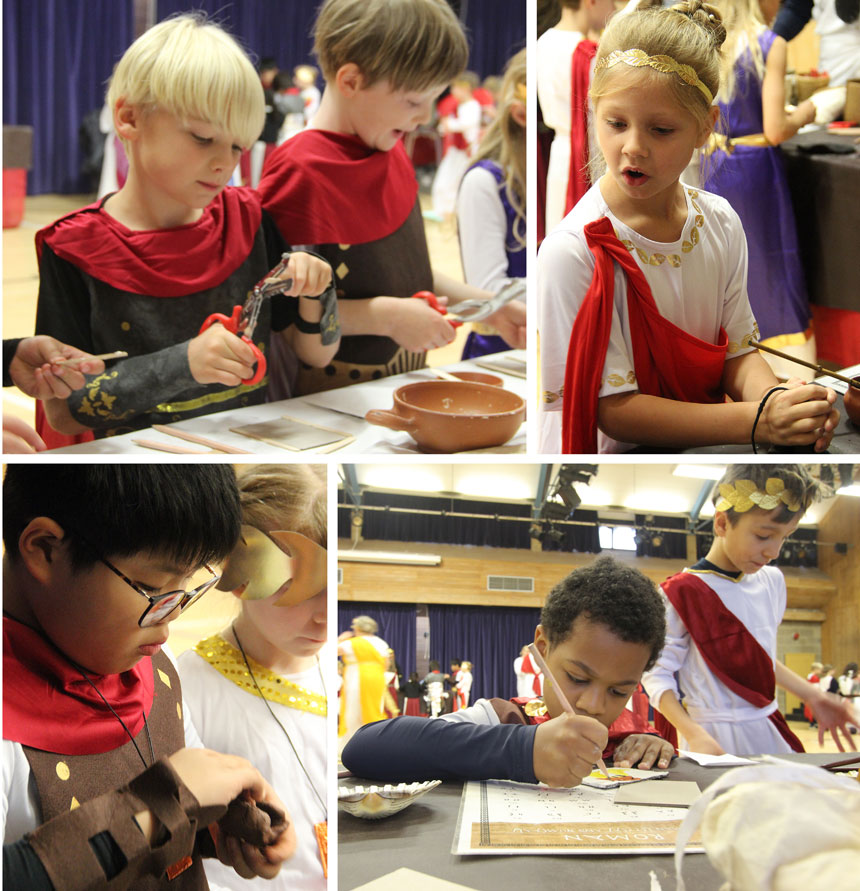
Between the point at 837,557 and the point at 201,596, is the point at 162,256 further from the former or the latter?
the point at 837,557

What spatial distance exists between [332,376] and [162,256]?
1.10ft

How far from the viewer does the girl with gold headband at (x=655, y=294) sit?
1.38 metres

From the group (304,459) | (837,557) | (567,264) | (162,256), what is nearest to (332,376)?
(304,459)

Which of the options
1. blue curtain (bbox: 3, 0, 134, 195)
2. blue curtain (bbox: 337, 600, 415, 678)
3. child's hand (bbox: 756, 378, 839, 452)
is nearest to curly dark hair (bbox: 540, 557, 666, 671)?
blue curtain (bbox: 337, 600, 415, 678)

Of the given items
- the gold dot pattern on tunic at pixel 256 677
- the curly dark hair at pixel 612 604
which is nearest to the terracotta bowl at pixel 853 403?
the curly dark hair at pixel 612 604

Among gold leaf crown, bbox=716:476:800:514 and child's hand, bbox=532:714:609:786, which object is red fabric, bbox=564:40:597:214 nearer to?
Result: gold leaf crown, bbox=716:476:800:514

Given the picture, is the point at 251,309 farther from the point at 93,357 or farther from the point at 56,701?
the point at 56,701

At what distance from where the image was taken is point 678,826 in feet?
5.21

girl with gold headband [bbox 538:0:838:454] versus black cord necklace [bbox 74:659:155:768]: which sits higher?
girl with gold headband [bbox 538:0:838:454]

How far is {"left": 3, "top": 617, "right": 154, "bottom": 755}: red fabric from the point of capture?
1.54m

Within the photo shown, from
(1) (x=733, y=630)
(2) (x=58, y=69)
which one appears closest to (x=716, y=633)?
(1) (x=733, y=630)

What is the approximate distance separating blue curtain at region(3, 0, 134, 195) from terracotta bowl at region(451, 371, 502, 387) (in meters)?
0.66

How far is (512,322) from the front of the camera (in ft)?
5.68

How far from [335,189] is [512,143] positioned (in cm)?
29
